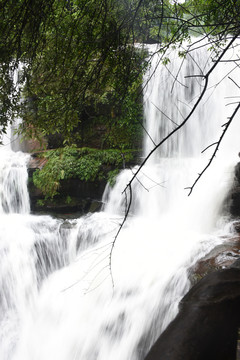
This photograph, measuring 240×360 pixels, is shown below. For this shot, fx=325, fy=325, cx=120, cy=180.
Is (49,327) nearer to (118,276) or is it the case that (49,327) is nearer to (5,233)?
(118,276)

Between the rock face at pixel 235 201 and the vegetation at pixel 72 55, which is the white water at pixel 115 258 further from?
the vegetation at pixel 72 55

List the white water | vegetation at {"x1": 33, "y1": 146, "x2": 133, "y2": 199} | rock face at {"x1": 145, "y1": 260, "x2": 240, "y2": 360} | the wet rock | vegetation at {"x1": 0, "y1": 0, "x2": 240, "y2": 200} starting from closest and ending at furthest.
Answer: vegetation at {"x1": 0, "y1": 0, "x2": 240, "y2": 200}
rock face at {"x1": 145, "y1": 260, "x2": 240, "y2": 360}
the wet rock
the white water
vegetation at {"x1": 33, "y1": 146, "x2": 133, "y2": 199}

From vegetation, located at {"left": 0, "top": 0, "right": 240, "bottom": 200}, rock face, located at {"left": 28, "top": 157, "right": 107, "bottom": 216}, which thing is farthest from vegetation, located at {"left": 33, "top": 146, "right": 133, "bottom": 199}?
vegetation, located at {"left": 0, "top": 0, "right": 240, "bottom": 200}

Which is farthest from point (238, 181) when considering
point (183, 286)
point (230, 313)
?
point (230, 313)

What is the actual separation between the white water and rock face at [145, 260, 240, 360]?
0.96m

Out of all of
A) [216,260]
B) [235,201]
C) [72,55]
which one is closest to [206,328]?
[216,260]

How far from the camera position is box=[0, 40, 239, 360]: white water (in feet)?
15.9

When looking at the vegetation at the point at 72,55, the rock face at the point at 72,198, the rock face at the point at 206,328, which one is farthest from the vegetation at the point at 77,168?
the rock face at the point at 206,328

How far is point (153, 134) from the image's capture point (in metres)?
11.4

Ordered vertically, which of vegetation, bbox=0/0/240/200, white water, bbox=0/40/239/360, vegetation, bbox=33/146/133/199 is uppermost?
vegetation, bbox=0/0/240/200

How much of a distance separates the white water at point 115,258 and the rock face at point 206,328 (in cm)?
96

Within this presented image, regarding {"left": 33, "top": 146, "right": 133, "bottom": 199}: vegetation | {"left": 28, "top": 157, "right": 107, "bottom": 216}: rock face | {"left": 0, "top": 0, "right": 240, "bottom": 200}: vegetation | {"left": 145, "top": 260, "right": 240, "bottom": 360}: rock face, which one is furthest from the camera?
{"left": 33, "top": 146, "right": 133, "bottom": 199}: vegetation

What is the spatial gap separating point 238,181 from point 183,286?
3.44 metres

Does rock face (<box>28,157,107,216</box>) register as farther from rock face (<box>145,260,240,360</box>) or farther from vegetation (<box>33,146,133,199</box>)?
rock face (<box>145,260,240,360</box>)
